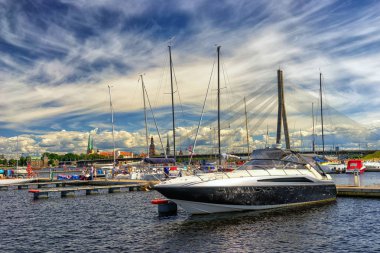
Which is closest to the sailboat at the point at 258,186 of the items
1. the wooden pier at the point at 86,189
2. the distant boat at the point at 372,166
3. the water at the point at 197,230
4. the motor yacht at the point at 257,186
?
the motor yacht at the point at 257,186

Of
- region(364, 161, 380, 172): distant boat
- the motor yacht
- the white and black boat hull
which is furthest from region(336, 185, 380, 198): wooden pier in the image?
region(364, 161, 380, 172): distant boat

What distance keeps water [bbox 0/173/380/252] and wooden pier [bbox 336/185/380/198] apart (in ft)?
6.06

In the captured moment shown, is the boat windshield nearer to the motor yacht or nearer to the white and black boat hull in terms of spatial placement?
the motor yacht

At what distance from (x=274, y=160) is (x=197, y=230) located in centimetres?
1044

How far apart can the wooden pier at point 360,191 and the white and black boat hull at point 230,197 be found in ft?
29.5

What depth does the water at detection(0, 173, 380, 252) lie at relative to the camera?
18.0 m

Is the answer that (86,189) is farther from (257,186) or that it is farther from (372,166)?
(372,166)

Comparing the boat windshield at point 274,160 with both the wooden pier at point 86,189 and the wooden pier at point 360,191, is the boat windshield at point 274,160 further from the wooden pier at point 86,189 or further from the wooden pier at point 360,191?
the wooden pier at point 86,189

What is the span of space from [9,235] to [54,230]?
260cm

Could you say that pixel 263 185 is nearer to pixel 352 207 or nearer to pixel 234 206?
pixel 234 206

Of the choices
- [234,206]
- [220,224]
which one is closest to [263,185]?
[234,206]

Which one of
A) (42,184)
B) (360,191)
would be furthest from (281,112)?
(42,184)

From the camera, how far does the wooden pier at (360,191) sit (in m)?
32.1

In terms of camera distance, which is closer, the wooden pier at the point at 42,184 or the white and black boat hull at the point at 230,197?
the white and black boat hull at the point at 230,197
